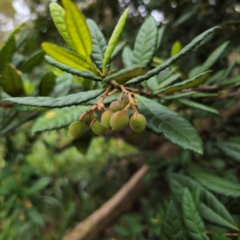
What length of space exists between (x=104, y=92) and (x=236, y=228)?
0.45 metres

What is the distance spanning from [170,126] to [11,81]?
43 centimetres

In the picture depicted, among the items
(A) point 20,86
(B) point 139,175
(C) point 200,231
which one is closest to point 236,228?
(C) point 200,231

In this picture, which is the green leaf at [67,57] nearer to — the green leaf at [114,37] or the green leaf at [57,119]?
the green leaf at [114,37]

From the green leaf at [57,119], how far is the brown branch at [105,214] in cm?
89

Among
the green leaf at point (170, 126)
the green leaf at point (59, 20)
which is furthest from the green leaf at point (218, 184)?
the green leaf at point (59, 20)

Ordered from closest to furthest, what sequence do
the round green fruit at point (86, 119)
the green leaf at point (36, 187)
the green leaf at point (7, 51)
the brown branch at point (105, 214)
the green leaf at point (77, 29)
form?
the green leaf at point (77, 29) < the round green fruit at point (86, 119) < the green leaf at point (7, 51) < the green leaf at point (36, 187) < the brown branch at point (105, 214)

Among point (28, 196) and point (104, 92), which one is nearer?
point (104, 92)

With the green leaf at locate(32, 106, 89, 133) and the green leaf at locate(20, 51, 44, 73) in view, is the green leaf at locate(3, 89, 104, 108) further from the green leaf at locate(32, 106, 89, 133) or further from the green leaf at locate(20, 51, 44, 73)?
the green leaf at locate(20, 51, 44, 73)

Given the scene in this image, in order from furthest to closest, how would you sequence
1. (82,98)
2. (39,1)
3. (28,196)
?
(39,1)
(28,196)
(82,98)

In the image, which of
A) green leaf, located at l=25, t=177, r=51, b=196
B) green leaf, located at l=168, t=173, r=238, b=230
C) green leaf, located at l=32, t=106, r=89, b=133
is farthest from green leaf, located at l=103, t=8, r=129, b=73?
green leaf, located at l=25, t=177, r=51, b=196

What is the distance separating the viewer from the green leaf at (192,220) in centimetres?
61

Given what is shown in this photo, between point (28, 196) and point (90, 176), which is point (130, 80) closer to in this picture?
point (28, 196)

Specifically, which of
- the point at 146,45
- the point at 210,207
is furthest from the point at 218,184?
the point at 146,45

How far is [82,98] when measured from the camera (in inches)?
19.6
